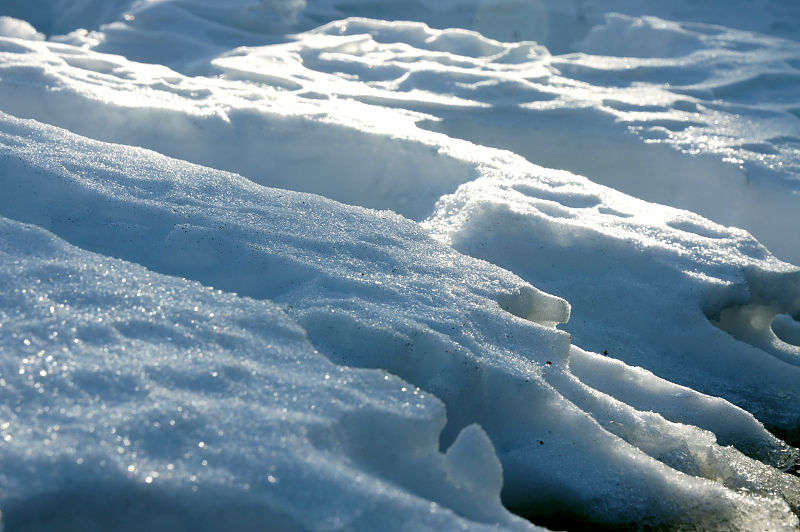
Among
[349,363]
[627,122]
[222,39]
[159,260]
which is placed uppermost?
[222,39]

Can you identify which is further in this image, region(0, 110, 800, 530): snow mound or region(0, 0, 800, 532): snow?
region(0, 110, 800, 530): snow mound

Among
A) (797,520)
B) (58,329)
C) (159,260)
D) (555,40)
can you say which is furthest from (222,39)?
(797,520)

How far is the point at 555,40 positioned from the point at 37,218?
5.13 m

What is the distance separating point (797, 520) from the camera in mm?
1511

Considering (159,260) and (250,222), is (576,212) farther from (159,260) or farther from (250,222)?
(159,260)

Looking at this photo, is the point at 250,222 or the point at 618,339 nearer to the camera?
the point at 250,222

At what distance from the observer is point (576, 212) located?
2.63 metres

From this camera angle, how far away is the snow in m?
1.13

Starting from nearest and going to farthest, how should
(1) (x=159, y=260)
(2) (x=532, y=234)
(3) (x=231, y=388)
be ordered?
1. (3) (x=231, y=388)
2. (1) (x=159, y=260)
3. (2) (x=532, y=234)

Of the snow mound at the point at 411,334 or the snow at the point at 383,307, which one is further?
the snow mound at the point at 411,334

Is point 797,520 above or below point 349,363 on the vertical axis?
below

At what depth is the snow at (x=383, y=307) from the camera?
1.13 metres

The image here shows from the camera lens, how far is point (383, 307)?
5.47 feet

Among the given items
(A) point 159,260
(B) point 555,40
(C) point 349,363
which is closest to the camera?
(C) point 349,363
